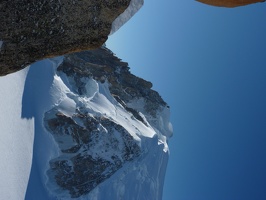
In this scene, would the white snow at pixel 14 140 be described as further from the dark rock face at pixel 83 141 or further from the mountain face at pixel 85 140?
the dark rock face at pixel 83 141

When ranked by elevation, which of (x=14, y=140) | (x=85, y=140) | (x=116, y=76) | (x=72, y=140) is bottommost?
(x=14, y=140)

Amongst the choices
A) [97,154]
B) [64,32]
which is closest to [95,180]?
[97,154]

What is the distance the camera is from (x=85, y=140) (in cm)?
1927

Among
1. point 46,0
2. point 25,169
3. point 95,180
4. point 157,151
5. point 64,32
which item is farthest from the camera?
point 157,151

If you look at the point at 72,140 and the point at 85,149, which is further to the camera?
the point at 85,149

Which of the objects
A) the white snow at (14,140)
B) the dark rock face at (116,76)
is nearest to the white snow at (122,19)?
the white snow at (14,140)

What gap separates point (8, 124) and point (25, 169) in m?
2.95

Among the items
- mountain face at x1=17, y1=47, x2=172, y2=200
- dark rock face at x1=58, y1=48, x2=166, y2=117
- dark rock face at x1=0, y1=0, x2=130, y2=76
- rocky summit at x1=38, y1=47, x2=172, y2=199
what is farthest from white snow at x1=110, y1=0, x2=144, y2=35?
dark rock face at x1=58, y1=48, x2=166, y2=117

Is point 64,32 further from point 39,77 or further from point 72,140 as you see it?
point 72,140

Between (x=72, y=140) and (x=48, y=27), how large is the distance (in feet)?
56.0

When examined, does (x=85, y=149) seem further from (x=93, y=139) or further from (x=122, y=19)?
(x=122, y=19)

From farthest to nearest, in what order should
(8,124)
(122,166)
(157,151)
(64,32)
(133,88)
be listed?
(133,88) → (157,151) → (122,166) → (8,124) → (64,32)

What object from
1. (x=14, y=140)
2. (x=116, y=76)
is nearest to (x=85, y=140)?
(x=14, y=140)

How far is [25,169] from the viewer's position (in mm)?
14984
